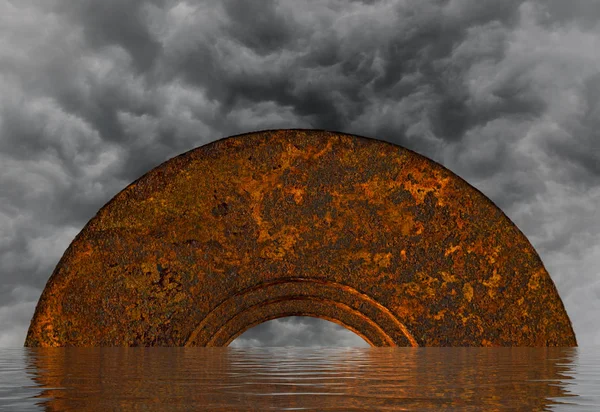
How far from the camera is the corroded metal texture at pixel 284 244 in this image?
6953 mm

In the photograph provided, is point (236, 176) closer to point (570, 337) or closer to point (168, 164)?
point (168, 164)

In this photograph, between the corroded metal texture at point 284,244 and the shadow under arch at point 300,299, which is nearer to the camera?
the corroded metal texture at point 284,244

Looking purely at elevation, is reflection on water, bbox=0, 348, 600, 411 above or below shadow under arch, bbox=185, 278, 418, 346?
below

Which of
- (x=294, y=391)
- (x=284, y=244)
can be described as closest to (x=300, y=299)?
(x=284, y=244)

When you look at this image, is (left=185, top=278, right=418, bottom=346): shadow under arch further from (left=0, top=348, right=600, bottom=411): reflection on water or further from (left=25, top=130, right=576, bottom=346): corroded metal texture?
(left=0, top=348, right=600, bottom=411): reflection on water

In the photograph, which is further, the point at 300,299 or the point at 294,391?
the point at 300,299

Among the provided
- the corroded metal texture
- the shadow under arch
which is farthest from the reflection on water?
the shadow under arch

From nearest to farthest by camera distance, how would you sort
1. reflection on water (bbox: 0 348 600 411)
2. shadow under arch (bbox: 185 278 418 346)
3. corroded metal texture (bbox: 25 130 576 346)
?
reflection on water (bbox: 0 348 600 411) < corroded metal texture (bbox: 25 130 576 346) < shadow under arch (bbox: 185 278 418 346)

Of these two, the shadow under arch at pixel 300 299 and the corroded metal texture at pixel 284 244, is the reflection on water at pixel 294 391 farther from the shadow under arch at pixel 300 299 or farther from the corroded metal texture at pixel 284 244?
the shadow under arch at pixel 300 299

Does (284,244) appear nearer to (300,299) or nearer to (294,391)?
(300,299)

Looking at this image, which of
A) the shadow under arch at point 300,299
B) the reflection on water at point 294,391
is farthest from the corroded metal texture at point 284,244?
the reflection on water at point 294,391

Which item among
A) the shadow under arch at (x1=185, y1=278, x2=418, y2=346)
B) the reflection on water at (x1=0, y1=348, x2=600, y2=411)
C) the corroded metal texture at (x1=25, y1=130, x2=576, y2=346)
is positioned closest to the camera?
the reflection on water at (x1=0, y1=348, x2=600, y2=411)

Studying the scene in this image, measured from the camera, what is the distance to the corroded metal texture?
6.95 metres

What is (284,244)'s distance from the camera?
7.09 metres
